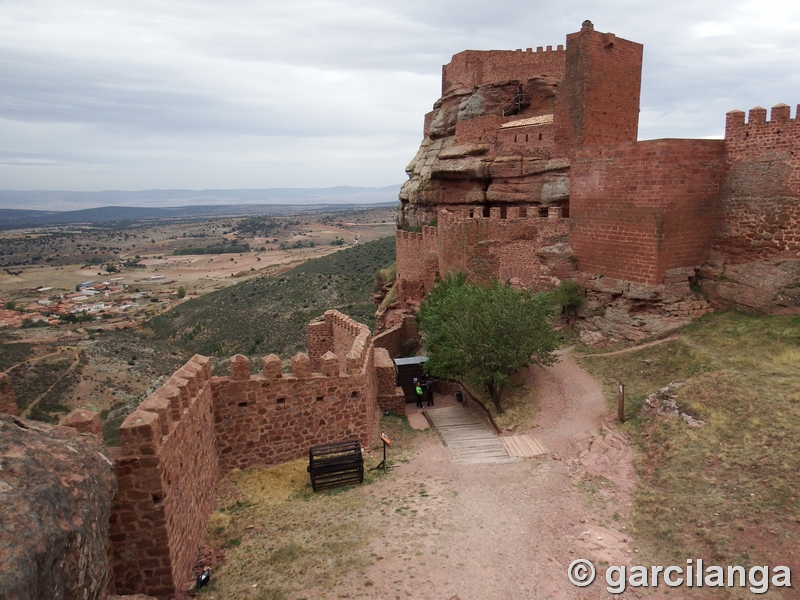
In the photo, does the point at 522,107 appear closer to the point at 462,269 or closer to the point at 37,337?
the point at 462,269

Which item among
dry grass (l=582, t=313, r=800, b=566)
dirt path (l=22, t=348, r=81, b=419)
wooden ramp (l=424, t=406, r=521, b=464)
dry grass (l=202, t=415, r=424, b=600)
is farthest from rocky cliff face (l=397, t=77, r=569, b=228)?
dirt path (l=22, t=348, r=81, b=419)

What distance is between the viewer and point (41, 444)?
5.55 metres

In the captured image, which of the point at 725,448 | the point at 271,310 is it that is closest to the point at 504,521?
the point at 725,448

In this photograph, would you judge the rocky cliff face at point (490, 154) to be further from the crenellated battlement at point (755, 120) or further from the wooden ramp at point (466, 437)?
the wooden ramp at point (466, 437)

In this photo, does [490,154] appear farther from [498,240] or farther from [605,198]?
[605,198]

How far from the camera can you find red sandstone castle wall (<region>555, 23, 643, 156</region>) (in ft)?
64.5

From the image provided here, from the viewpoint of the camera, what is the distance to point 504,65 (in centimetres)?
2673

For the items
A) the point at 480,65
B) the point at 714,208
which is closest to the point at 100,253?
the point at 480,65

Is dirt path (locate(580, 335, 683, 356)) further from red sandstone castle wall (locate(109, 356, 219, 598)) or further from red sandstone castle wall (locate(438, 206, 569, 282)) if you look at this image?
red sandstone castle wall (locate(109, 356, 219, 598))

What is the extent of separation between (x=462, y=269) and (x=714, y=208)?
29.2 ft

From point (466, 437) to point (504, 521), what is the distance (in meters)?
5.15

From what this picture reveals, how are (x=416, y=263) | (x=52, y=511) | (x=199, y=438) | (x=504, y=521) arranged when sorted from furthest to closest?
(x=416, y=263)
(x=199, y=438)
(x=504, y=521)
(x=52, y=511)

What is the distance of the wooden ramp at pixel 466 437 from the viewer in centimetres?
1227

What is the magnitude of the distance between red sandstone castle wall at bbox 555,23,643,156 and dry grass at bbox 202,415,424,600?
50.2ft
